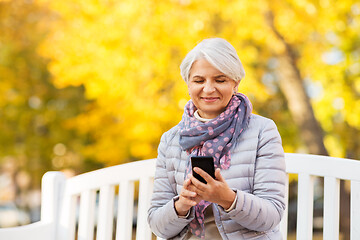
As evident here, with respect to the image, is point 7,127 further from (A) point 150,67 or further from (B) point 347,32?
(B) point 347,32

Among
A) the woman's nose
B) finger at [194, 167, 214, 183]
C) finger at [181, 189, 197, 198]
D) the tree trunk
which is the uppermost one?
the tree trunk

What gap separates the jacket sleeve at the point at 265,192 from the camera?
1.58m

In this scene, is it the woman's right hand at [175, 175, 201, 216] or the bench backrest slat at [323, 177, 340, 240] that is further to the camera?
the bench backrest slat at [323, 177, 340, 240]

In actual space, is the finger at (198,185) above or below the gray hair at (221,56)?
below

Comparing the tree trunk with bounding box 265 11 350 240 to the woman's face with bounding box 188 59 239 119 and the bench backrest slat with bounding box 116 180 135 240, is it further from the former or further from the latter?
the woman's face with bounding box 188 59 239 119

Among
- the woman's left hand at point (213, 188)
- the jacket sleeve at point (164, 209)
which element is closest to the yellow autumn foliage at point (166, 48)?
the jacket sleeve at point (164, 209)

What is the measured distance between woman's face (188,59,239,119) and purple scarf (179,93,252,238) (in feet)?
0.15

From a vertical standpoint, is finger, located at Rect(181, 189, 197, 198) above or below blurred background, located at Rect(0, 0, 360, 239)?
below

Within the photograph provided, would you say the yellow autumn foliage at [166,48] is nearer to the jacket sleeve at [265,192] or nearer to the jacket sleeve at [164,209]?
the jacket sleeve at [164,209]

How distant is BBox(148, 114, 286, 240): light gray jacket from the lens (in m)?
1.60

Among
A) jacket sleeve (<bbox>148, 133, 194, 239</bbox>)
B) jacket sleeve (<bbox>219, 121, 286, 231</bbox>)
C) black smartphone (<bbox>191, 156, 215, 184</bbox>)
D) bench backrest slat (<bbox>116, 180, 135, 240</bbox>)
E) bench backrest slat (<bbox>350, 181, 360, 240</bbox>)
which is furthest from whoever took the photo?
bench backrest slat (<bbox>116, 180, 135, 240</bbox>)

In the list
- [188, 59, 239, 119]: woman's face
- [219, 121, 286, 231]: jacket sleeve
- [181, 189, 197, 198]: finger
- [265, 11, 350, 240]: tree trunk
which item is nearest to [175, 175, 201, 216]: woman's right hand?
[181, 189, 197, 198]: finger

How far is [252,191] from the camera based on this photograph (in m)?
1.71

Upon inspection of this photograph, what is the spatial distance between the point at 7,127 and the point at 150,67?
203 inches
